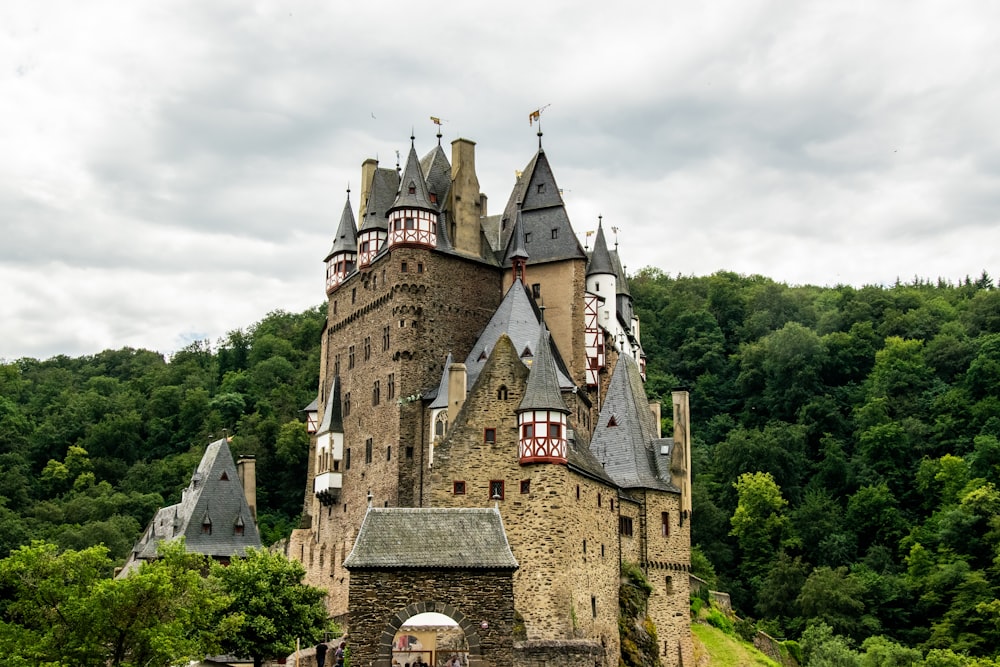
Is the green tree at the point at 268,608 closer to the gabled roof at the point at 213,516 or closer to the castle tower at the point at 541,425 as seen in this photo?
the castle tower at the point at 541,425

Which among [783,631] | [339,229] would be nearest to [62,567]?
[339,229]

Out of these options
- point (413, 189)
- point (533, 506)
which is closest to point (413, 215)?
point (413, 189)

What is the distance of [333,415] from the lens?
64.5 metres

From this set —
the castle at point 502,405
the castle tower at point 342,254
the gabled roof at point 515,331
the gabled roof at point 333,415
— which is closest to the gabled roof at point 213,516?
the castle at point 502,405

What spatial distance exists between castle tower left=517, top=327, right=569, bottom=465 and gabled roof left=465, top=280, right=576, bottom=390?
9.11m

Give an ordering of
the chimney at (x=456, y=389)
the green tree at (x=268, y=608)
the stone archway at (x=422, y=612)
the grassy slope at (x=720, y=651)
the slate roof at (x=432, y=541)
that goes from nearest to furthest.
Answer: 1. the stone archway at (x=422, y=612)
2. the slate roof at (x=432, y=541)
3. the green tree at (x=268, y=608)
4. the chimney at (x=456, y=389)
5. the grassy slope at (x=720, y=651)

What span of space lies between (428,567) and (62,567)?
424 inches

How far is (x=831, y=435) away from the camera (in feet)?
320

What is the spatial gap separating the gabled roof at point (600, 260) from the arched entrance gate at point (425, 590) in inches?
1184

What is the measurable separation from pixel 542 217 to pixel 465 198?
4111 mm

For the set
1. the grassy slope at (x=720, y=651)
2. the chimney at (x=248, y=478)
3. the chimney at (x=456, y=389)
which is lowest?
the grassy slope at (x=720, y=651)

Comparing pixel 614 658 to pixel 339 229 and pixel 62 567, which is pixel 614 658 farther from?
pixel 339 229

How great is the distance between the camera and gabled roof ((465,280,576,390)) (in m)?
57.7

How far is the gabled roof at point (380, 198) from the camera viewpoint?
213 ft
